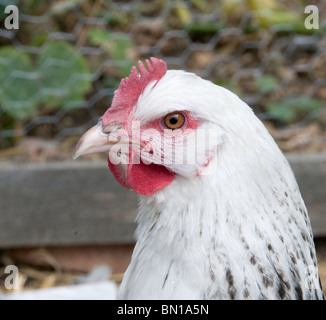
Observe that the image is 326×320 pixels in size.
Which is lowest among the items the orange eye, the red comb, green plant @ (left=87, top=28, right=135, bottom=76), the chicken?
the chicken

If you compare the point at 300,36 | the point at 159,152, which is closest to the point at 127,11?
the point at 300,36

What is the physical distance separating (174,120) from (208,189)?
118 mm

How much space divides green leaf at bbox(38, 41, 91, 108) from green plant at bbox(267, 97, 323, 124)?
66cm

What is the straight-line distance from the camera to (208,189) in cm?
87

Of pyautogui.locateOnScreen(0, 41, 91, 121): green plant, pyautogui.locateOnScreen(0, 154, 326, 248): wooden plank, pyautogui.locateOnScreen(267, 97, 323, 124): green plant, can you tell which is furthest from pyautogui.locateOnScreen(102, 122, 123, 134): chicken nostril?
pyautogui.locateOnScreen(267, 97, 323, 124): green plant

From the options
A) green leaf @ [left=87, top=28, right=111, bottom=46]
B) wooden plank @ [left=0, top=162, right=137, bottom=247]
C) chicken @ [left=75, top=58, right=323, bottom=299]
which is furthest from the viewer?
green leaf @ [left=87, top=28, right=111, bottom=46]

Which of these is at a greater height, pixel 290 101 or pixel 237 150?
pixel 290 101

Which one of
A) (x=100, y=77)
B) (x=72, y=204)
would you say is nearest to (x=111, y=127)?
(x=72, y=204)

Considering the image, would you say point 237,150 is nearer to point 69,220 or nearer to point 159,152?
point 159,152

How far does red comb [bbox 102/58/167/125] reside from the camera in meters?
0.92

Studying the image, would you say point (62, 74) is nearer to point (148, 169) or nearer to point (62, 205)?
point (62, 205)

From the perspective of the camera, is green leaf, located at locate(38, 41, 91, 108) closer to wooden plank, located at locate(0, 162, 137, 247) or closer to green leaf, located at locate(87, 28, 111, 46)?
green leaf, located at locate(87, 28, 111, 46)

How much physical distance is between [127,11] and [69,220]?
936mm
